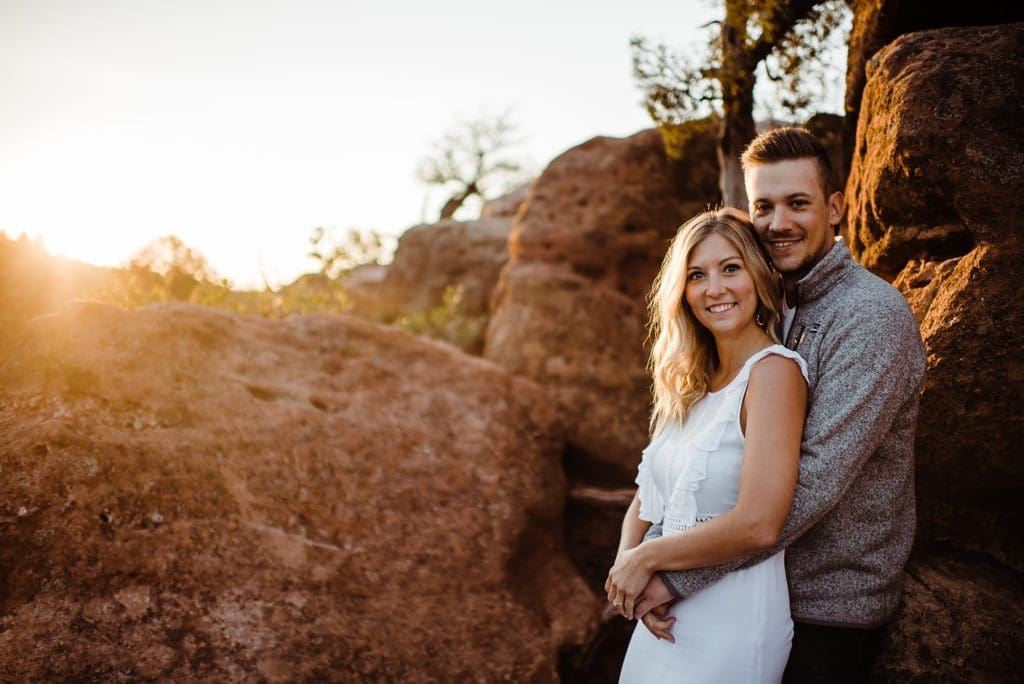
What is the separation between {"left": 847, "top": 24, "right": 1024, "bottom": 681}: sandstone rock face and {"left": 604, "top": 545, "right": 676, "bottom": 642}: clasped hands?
4.38ft

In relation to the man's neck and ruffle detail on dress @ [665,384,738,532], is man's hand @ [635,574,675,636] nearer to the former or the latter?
ruffle detail on dress @ [665,384,738,532]

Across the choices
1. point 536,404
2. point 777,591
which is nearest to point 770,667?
point 777,591

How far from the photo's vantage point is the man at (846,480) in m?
2.19

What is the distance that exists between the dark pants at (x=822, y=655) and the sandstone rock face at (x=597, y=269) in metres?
4.17

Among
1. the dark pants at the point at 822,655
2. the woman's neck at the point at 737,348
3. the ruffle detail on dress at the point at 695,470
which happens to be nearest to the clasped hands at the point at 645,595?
the ruffle detail on dress at the point at 695,470

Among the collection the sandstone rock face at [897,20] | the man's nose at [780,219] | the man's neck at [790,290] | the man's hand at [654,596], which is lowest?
the man's hand at [654,596]

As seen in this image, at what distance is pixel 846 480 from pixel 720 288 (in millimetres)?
836

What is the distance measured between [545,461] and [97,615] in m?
3.09

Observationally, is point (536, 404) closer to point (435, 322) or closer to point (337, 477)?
point (337, 477)

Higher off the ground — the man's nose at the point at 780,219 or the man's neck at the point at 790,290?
the man's nose at the point at 780,219

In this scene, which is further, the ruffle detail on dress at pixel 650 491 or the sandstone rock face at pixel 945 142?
the sandstone rock face at pixel 945 142

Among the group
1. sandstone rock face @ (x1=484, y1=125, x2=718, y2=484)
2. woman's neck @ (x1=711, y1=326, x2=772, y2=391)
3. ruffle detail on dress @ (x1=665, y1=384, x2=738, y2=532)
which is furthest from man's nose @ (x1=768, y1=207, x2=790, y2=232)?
sandstone rock face @ (x1=484, y1=125, x2=718, y2=484)

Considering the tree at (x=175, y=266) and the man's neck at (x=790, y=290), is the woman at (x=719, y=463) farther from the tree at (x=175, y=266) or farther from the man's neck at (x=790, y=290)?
the tree at (x=175, y=266)

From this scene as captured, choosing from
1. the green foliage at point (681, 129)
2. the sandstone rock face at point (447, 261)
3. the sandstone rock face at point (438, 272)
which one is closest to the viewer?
the green foliage at point (681, 129)
